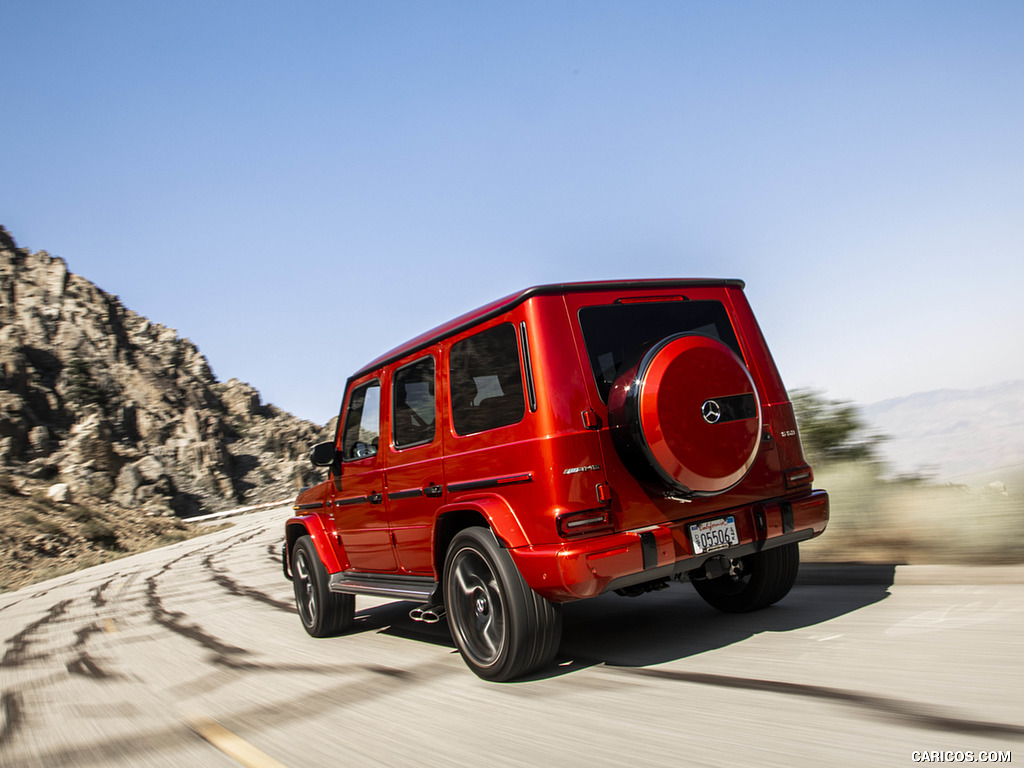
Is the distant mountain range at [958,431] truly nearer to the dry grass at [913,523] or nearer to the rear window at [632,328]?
the dry grass at [913,523]

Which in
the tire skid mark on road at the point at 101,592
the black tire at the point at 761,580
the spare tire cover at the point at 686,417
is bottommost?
the tire skid mark on road at the point at 101,592

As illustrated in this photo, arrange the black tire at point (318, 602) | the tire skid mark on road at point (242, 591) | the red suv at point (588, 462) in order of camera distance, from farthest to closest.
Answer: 1. the tire skid mark on road at point (242, 591)
2. the black tire at point (318, 602)
3. the red suv at point (588, 462)

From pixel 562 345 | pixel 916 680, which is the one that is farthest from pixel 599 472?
pixel 916 680

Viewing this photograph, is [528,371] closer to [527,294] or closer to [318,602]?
[527,294]

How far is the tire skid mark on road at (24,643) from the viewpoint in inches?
290

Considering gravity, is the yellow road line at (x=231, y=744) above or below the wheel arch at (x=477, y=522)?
below

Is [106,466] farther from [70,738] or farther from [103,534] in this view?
[70,738]

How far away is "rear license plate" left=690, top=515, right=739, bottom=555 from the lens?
173 inches

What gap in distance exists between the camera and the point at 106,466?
73.1 m

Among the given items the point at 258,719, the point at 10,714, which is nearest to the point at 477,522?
the point at 258,719

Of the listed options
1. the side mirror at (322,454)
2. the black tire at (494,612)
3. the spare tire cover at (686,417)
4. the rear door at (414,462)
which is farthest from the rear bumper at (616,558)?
the side mirror at (322,454)

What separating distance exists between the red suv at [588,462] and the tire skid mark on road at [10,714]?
7.82 feet

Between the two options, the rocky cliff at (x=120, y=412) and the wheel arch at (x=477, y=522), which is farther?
the rocky cliff at (x=120, y=412)

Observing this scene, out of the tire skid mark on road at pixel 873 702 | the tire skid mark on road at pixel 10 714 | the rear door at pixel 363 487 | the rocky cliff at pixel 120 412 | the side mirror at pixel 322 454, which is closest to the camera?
the tire skid mark on road at pixel 873 702
